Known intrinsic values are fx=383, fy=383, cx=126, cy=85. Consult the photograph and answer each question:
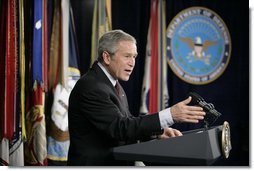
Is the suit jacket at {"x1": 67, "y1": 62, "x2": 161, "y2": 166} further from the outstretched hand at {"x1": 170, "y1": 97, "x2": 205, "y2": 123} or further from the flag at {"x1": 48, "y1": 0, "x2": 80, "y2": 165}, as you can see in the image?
the flag at {"x1": 48, "y1": 0, "x2": 80, "y2": 165}

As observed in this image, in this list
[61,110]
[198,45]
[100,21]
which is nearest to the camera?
[61,110]

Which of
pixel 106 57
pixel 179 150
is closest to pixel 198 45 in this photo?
pixel 106 57

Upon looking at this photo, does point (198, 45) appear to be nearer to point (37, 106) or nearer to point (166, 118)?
point (37, 106)

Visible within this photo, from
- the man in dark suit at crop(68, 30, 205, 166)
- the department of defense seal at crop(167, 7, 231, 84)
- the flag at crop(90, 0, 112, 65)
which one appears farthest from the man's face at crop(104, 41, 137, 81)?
the department of defense seal at crop(167, 7, 231, 84)

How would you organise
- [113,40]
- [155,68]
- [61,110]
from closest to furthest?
[113,40], [61,110], [155,68]

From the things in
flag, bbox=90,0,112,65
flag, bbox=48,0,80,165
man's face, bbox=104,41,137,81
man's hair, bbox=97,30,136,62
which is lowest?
flag, bbox=48,0,80,165

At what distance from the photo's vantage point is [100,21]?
3338mm

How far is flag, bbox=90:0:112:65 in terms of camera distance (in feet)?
10.9

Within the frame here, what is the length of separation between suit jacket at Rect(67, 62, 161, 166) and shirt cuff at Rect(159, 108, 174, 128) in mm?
16

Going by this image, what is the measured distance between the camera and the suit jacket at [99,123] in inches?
53.1

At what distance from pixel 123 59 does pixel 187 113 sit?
44 cm

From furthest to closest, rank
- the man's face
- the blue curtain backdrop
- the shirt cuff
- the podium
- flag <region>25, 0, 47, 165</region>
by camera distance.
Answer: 1. the blue curtain backdrop
2. flag <region>25, 0, 47, 165</region>
3. the man's face
4. the shirt cuff
5. the podium

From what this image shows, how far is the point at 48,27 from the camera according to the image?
10.7 ft

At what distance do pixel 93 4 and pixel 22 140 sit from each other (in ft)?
4.51
